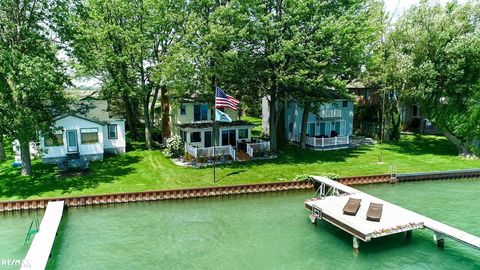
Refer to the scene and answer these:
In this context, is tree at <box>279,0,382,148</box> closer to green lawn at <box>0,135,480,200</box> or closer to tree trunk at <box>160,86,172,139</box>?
green lawn at <box>0,135,480,200</box>

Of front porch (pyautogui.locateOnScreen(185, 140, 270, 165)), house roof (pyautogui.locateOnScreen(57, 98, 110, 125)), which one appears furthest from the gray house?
house roof (pyautogui.locateOnScreen(57, 98, 110, 125))

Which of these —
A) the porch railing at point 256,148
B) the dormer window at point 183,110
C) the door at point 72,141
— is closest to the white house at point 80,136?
the door at point 72,141

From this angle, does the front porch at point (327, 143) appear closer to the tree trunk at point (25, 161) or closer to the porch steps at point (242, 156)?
the porch steps at point (242, 156)

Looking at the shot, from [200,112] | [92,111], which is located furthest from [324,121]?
[92,111]

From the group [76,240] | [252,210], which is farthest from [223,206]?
[76,240]

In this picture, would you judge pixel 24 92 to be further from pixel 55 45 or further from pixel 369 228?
pixel 369 228

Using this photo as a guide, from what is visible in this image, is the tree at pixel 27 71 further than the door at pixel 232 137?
No
